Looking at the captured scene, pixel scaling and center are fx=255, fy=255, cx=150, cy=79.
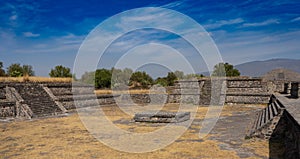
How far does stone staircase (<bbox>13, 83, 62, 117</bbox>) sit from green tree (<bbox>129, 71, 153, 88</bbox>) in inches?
644

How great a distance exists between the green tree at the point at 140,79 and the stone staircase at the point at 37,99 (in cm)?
1635

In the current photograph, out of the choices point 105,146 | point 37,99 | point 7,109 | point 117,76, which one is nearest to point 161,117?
point 105,146

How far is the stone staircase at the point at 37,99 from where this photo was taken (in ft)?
49.1

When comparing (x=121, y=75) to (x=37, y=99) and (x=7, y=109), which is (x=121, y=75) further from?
(x=7, y=109)

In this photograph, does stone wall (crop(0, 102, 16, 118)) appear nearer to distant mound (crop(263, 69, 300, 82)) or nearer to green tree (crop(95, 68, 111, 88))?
green tree (crop(95, 68, 111, 88))

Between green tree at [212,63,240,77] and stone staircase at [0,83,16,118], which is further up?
green tree at [212,63,240,77]

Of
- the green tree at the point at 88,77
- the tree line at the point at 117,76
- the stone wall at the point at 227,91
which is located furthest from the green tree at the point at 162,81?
the stone wall at the point at 227,91

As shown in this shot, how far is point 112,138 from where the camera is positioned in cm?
862

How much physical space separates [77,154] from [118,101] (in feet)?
52.8

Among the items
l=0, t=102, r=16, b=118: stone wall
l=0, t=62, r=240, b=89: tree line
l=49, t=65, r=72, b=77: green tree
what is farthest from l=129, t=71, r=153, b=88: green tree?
l=0, t=102, r=16, b=118: stone wall

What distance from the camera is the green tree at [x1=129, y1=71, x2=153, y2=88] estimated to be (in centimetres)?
3368

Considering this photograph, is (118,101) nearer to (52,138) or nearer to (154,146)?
(52,138)

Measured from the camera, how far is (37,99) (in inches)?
641

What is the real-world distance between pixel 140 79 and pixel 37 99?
20.0 meters
